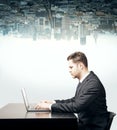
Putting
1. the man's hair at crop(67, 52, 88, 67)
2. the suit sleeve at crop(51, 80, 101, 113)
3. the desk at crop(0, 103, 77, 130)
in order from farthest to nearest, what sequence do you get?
the man's hair at crop(67, 52, 88, 67), the suit sleeve at crop(51, 80, 101, 113), the desk at crop(0, 103, 77, 130)

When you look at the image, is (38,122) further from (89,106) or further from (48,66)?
(48,66)

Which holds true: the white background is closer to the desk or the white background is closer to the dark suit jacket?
the dark suit jacket

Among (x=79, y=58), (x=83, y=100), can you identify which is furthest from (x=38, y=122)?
(x=79, y=58)

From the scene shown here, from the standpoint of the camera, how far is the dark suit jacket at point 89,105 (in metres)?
2.86

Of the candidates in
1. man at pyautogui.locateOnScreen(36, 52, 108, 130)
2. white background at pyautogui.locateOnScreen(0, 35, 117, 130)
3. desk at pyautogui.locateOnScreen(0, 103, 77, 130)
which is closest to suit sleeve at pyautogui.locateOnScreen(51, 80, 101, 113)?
man at pyautogui.locateOnScreen(36, 52, 108, 130)

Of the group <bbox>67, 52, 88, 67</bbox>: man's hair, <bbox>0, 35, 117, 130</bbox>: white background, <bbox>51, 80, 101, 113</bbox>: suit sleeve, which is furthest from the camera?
<bbox>0, 35, 117, 130</bbox>: white background

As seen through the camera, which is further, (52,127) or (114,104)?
(114,104)

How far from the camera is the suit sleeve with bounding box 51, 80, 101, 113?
2855 mm

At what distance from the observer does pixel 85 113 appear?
2.93 meters

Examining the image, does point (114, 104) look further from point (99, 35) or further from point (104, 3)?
point (104, 3)

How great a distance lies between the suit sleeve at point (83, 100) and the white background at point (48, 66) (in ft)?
5.26

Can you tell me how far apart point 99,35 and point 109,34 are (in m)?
0.13

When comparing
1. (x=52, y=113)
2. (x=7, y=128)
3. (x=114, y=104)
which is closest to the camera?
(x=7, y=128)

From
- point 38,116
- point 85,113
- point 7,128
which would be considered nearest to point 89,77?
point 85,113
